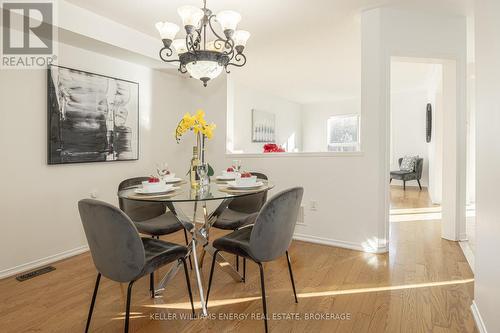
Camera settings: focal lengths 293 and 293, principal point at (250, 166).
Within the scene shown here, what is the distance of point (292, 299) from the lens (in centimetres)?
212

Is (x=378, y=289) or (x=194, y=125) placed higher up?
(x=194, y=125)

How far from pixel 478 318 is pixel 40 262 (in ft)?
11.5

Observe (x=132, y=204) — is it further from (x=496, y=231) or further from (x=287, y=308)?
(x=496, y=231)

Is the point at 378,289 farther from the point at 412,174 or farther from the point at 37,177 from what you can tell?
the point at 412,174

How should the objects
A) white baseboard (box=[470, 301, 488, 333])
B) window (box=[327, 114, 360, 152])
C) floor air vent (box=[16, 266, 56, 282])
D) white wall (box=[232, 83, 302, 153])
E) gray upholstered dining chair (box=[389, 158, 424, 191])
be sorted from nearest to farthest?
white baseboard (box=[470, 301, 488, 333]), floor air vent (box=[16, 266, 56, 282]), white wall (box=[232, 83, 302, 153]), gray upholstered dining chair (box=[389, 158, 424, 191]), window (box=[327, 114, 360, 152])

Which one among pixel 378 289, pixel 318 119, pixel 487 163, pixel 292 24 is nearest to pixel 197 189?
pixel 378 289

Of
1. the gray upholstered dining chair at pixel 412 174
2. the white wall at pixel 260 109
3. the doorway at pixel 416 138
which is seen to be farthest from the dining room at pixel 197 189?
the gray upholstered dining chair at pixel 412 174

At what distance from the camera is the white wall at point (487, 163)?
1449 mm

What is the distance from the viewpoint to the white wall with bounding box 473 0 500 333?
1.45m

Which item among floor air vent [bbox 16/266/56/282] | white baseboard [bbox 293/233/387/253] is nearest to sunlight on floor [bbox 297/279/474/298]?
white baseboard [bbox 293/233/387/253]

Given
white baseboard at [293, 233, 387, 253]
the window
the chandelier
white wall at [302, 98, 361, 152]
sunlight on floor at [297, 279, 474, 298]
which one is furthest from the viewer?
white wall at [302, 98, 361, 152]

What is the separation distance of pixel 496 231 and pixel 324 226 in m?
1.99
